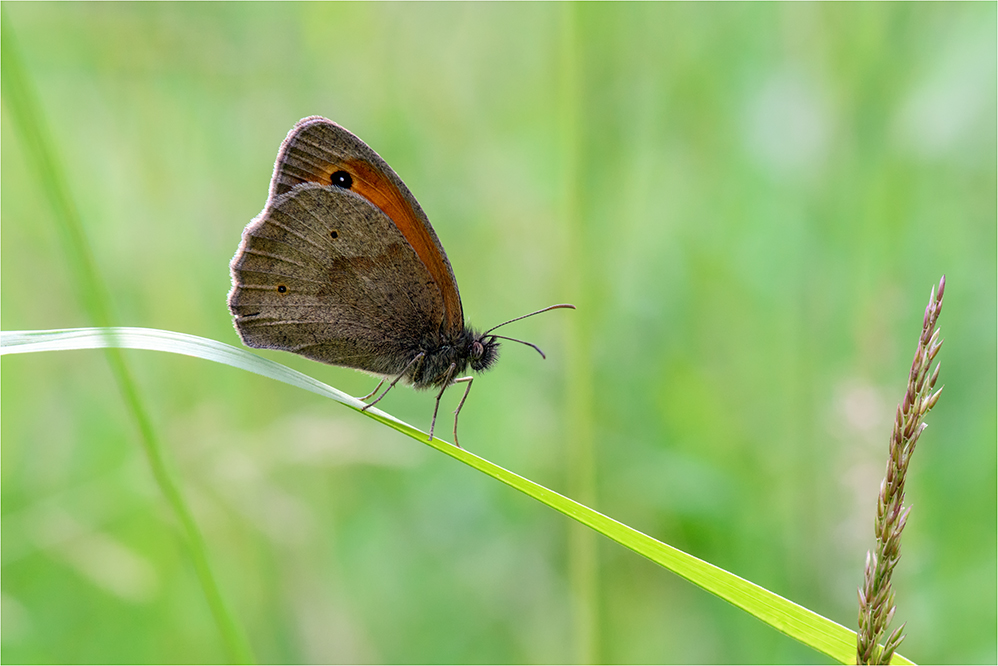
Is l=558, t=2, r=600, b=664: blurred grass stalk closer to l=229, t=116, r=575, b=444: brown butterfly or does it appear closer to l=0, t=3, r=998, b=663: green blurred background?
l=0, t=3, r=998, b=663: green blurred background

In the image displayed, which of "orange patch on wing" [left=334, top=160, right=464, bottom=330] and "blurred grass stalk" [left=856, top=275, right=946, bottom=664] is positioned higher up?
"orange patch on wing" [left=334, top=160, right=464, bottom=330]

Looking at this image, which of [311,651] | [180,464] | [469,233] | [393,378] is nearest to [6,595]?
[180,464]

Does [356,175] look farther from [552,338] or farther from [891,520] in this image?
[891,520]

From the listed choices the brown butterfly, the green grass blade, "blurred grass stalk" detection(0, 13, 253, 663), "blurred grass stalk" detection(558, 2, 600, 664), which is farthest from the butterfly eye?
"blurred grass stalk" detection(0, 13, 253, 663)

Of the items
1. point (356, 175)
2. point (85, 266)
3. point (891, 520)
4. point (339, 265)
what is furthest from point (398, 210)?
point (891, 520)

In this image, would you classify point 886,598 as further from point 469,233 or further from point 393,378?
point 469,233

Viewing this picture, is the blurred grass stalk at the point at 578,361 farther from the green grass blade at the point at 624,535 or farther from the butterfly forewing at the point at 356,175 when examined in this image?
the green grass blade at the point at 624,535
